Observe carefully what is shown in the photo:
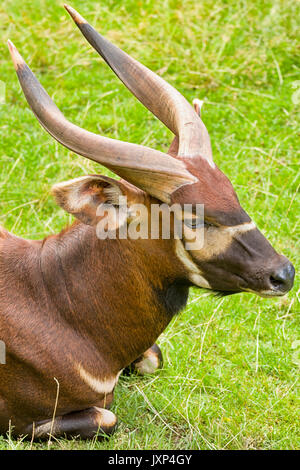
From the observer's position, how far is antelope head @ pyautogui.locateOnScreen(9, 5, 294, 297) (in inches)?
177

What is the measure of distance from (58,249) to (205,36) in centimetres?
475

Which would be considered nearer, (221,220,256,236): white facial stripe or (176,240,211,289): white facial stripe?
(221,220,256,236): white facial stripe

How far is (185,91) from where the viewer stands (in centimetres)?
884

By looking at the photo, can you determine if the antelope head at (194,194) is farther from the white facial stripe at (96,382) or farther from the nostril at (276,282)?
the white facial stripe at (96,382)

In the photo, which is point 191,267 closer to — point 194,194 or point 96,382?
point 194,194

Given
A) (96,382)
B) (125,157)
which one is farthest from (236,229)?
(96,382)

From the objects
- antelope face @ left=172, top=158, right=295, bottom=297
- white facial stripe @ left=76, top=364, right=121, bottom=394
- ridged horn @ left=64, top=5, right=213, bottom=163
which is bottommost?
white facial stripe @ left=76, top=364, right=121, bottom=394

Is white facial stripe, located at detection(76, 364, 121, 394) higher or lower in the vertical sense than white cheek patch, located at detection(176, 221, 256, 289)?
lower

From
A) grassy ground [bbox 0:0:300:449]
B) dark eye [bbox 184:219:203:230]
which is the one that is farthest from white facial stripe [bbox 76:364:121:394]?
dark eye [bbox 184:219:203:230]

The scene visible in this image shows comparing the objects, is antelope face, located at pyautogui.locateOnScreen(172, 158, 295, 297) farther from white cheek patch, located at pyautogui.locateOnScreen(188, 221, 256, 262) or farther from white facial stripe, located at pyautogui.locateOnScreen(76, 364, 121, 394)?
white facial stripe, located at pyautogui.locateOnScreen(76, 364, 121, 394)

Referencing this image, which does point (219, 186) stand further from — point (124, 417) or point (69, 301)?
point (124, 417)

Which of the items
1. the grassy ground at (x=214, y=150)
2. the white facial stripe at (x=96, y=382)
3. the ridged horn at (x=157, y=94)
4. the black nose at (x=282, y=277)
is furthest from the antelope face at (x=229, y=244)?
the grassy ground at (x=214, y=150)
